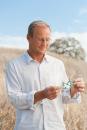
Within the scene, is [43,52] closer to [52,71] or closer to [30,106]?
[52,71]

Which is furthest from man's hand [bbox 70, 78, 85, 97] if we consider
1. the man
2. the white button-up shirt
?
the white button-up shirt

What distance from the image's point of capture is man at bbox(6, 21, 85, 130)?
4.18 m

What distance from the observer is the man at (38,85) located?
4.18 metres

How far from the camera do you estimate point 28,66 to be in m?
4.32

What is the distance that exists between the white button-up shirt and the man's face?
9cm

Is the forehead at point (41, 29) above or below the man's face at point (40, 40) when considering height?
above

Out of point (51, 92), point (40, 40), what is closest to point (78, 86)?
point (51, 92)

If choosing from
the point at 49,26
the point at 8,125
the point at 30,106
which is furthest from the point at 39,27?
the point at 8,125

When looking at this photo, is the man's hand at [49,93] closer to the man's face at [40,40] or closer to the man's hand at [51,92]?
the man's hand at [51,92]

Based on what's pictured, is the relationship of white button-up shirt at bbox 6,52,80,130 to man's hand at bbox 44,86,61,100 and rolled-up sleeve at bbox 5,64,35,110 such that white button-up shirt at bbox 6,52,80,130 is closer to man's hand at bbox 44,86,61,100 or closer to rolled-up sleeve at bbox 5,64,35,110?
rolled-up sleeve at bbox 5,64,35,110

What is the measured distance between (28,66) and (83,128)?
187 inches

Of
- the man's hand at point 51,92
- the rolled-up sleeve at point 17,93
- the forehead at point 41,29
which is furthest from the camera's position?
the forehead at point 41,29

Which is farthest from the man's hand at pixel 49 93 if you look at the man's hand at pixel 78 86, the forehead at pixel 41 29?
the forehead at pixel 41 29

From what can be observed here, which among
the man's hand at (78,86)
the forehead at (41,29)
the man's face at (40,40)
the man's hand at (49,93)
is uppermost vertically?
the forehead at (41,29)
